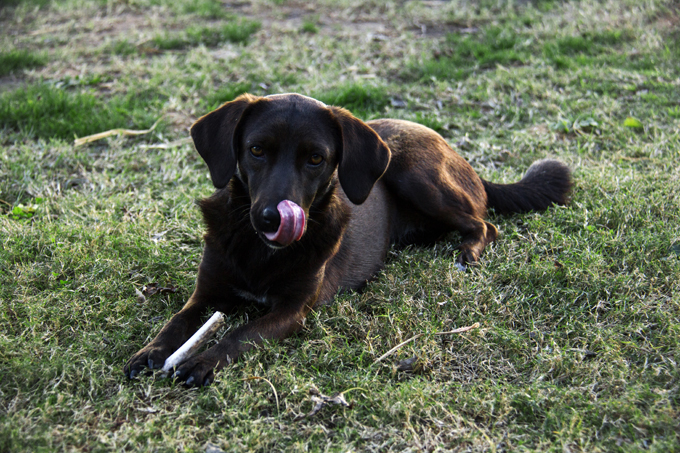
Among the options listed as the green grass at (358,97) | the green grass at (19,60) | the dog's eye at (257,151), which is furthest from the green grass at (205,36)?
the dog's eye at (257,151)

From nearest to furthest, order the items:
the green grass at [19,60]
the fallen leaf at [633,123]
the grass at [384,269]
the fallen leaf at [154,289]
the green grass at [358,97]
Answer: the grass at [384,269]
the fallen leaf at [154,289]
the fallen leaf at [633,123]
the green grass at [358,97]
the green grass at [19,60]

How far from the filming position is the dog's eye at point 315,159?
10.0 ft

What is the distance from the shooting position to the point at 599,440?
237cm

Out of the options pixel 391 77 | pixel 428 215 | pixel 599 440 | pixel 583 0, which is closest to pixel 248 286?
pixel 428 215

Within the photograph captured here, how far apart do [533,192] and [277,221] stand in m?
2.33

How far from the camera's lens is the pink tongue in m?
2.77

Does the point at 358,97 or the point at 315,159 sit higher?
the point at 315,159

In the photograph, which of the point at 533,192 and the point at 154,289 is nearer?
the point at 154,289

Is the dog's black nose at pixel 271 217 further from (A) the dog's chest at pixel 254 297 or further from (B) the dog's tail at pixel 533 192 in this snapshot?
(B) the dog's tail at pixel 533 192

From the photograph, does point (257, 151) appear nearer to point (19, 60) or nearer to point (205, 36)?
point (19, 60)

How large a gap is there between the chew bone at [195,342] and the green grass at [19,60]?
17.8ft

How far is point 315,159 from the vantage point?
307 centimetres

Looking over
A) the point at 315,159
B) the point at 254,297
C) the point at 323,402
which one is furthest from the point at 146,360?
the point at 315,159

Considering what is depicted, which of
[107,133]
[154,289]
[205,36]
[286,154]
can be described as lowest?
[154,289]
